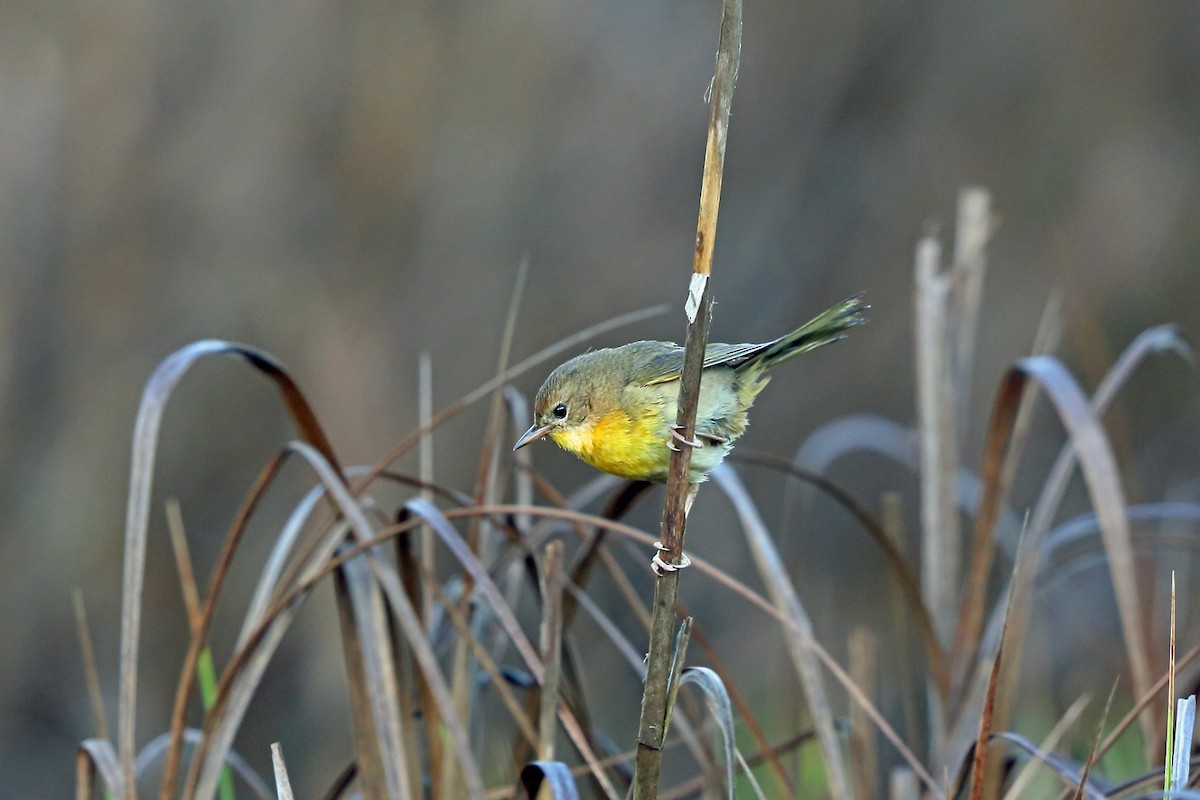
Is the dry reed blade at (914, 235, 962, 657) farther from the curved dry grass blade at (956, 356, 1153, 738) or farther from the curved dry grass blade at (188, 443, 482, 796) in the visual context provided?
the curved dry grass blade at (188, 443, 482, 796)

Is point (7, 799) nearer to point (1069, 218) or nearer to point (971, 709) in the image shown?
point (971, 709)

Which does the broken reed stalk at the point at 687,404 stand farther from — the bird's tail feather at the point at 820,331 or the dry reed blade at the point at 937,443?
the dry reed blade at the point at 937,443

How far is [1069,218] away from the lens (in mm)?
6266

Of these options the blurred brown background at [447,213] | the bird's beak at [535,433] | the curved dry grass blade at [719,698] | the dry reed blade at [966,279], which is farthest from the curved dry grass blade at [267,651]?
the blurred brown background at [447,213]

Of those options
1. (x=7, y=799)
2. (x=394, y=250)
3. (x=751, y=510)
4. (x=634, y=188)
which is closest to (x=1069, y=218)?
(x=634, y=188)

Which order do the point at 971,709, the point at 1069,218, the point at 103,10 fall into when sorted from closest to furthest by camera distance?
the point at 971,709
the point at 103,10
the point at 1069,218

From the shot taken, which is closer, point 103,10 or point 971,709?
point 971,709

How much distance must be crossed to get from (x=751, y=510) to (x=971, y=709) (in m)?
0.64

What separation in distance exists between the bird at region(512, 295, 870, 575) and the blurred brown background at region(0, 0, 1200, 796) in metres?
3.77

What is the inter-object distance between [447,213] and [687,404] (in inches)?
184

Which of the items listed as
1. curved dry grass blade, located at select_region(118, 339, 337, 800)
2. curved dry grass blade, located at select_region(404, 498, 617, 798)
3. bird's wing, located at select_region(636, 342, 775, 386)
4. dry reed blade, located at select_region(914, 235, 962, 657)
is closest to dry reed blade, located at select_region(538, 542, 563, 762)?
curved dry grass blade, located at select_region(404, 498, 617, 798)

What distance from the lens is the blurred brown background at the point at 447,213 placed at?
5.50 meters

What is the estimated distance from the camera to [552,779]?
1.57 m

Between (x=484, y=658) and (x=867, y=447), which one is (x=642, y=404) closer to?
(x=484, y=658)
